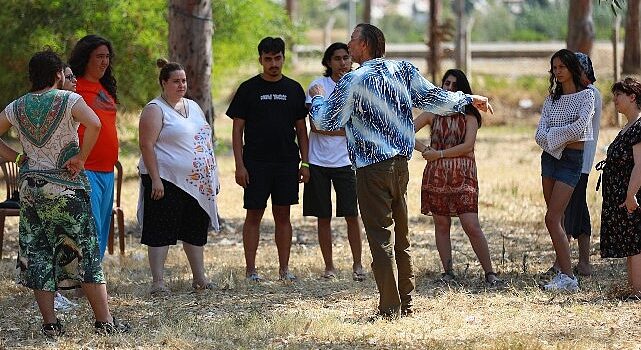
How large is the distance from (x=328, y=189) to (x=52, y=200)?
112 inches

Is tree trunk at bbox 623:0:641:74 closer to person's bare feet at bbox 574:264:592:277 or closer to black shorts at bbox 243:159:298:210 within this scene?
person's bare feet at bbox 574:264:592:277

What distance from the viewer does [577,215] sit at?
957 centimetres

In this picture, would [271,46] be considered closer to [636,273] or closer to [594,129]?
[594,129]

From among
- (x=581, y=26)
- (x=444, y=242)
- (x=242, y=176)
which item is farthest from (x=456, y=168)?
(x=581, y=26)

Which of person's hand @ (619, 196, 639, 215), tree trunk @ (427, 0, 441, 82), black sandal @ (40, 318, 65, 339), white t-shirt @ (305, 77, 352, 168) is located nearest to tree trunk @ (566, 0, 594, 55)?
tree trunk @ (427, 0, 441, 82)

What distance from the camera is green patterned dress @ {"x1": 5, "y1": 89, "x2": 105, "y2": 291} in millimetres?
7102

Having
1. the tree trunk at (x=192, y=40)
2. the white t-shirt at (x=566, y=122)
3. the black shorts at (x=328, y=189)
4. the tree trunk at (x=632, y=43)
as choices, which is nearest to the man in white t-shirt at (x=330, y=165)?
the black shorts at (x=328, y=189)

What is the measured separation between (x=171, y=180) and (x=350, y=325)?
195 cm

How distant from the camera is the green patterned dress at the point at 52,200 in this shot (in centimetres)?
710

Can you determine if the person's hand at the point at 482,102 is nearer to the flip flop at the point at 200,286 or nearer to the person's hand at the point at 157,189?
the person's hand at the point at 157,189

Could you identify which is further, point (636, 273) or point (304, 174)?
point (304, 174)

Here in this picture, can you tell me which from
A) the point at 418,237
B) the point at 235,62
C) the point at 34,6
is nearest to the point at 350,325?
the point at 418,237

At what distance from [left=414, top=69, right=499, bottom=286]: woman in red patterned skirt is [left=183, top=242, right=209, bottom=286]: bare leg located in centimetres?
185

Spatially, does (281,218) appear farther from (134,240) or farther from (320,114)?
(134,240)
